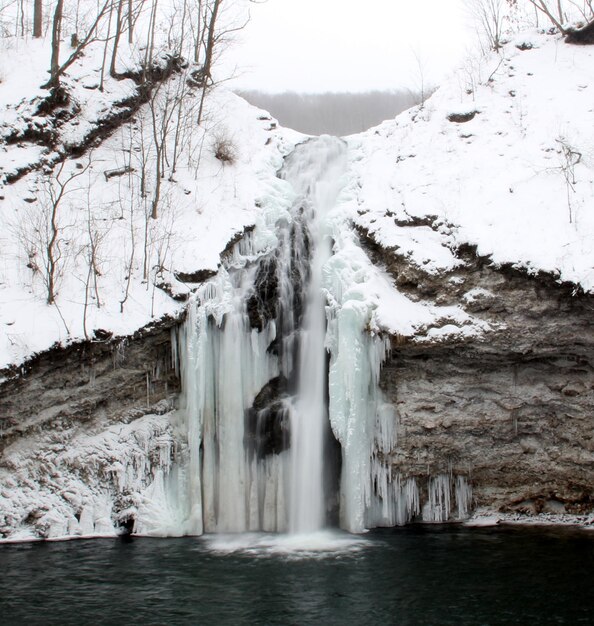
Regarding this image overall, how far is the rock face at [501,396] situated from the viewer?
10852mm

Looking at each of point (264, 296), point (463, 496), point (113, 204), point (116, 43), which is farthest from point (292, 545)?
point (116, 43)

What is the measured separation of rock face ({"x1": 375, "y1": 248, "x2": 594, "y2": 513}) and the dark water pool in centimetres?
108

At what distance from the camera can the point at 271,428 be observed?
11.5 meters

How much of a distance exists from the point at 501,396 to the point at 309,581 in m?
4.76

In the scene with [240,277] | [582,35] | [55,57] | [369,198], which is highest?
[582,35]

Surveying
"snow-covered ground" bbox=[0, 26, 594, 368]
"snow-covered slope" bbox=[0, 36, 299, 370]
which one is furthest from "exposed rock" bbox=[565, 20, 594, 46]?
"snow-covered slope" bbox=[0, 36, 299, 370]

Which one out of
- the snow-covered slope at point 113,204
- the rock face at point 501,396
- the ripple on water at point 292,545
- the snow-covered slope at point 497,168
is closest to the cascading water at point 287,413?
the ripple on water at point 292,545

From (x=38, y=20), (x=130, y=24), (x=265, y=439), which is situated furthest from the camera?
(x=130, y=24)

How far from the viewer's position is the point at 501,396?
11328 millimetres

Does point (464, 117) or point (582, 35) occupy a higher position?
point (582, 35)

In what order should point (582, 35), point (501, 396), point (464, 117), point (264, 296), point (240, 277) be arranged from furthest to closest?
1. point (582, 35)
2. point (464, 117)
3. point (240, 277)
4. point (264, 296)
5. point (501, 396)

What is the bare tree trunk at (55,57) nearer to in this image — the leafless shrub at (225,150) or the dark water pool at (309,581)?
the leafless shrub at (225,150)

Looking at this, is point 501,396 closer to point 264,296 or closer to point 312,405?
point 312,405

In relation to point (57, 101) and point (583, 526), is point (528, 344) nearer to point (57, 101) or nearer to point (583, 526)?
point (583, 526)
